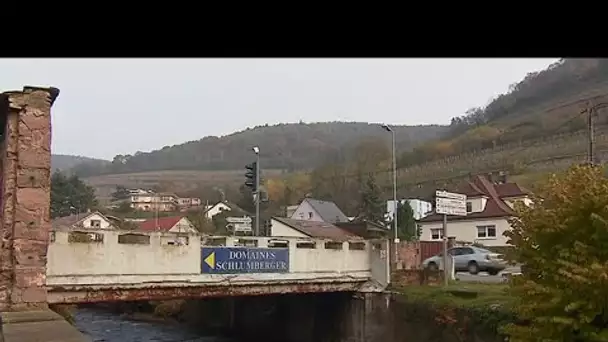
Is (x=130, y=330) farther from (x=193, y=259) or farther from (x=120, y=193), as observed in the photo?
(x=120, y=193)

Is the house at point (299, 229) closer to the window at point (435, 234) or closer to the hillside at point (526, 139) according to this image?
the window at point (435, 234)

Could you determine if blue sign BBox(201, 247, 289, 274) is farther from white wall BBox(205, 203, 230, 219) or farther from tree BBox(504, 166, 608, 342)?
white wall BBox(205, 203, 230, 219)

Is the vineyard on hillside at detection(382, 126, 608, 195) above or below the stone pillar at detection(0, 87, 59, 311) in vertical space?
above

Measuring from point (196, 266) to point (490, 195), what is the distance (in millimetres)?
29195

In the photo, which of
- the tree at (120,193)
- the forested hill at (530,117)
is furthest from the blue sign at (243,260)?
the tree at (120,193)

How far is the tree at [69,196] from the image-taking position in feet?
242

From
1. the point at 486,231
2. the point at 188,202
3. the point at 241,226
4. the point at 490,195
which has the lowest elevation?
the point at 486,231

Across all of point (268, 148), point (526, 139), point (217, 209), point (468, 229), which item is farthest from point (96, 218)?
point (526, 139)

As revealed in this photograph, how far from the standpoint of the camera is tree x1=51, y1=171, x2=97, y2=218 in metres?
73.8

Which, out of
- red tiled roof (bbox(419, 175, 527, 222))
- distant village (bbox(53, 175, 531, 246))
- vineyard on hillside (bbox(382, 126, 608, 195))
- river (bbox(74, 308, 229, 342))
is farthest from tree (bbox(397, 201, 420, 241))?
vineyard on hillside (bbox(382, 126, 608, 195))

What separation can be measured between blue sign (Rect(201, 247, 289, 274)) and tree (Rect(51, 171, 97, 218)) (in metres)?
52.5

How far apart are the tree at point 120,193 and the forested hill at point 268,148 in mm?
9233

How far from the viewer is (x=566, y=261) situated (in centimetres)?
1374
